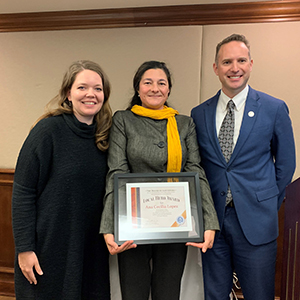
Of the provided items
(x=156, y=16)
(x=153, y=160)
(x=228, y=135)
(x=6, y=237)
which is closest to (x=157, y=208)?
(x=153, y=160)

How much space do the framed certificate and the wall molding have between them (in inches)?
57.5

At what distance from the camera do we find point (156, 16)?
227 centimetres

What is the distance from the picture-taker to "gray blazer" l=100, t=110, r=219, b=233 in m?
1.42

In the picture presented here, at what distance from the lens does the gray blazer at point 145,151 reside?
4.67ft

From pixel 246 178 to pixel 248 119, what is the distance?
321 mm

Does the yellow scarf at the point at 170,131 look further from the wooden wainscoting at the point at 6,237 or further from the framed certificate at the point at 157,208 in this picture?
the wooden wainscoting at the point at 6,237

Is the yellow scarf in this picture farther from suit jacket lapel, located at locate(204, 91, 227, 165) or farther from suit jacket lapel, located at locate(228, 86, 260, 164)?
suit jacket lapel, located at locate(228, 86, 260, 164)

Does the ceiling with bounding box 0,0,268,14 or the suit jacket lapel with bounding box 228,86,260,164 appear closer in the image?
the suit jacket lapel with bounding box 228,86,260,164

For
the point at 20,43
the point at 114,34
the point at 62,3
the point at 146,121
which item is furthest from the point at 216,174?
the point at 20,43

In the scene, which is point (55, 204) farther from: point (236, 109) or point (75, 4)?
point (75, 4)

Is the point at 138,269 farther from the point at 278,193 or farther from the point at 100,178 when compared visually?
the point at 278,193

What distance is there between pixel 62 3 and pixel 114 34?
0.47 metres

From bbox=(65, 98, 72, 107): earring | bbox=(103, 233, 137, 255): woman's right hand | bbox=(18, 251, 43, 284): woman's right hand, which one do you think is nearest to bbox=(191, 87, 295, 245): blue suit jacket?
bbox=(103, 233, 137, 255): woman's right hand

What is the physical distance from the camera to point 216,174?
153cm
